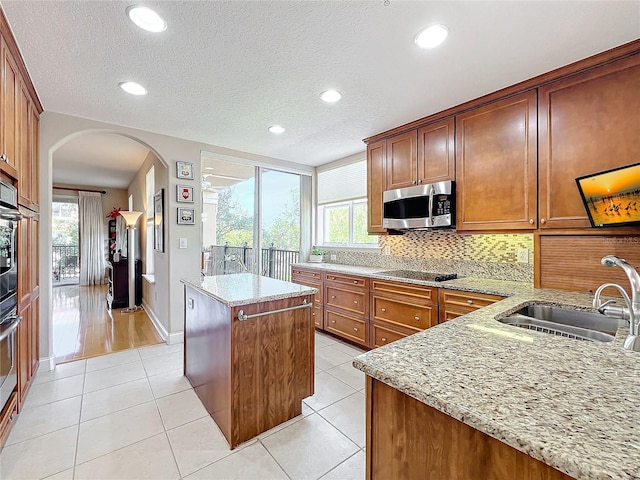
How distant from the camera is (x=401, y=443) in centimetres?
83

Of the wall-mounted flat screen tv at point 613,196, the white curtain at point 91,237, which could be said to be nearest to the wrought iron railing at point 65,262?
the white curtain at point 91,237

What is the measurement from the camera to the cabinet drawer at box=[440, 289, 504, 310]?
2.26 meters

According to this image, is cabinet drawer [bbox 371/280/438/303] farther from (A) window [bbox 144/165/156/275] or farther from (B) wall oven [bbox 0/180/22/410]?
(A) window [bbox 144/165/156/275]

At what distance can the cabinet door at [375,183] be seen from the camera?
338cm

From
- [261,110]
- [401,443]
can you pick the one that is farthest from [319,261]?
[401,443]

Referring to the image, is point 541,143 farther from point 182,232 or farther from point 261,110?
point 182,232

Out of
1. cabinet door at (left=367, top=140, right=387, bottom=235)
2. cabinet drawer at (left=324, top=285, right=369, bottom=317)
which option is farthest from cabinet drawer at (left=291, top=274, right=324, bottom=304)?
cabinet door at (left=367, top=140, right=387, bottom=235)

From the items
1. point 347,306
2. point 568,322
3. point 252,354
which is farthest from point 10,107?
point 568,322

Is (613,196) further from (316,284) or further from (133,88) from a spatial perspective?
(133,88)

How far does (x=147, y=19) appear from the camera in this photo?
5.30 feet

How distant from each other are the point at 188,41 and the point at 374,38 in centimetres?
112

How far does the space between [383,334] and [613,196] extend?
2097 millimetres

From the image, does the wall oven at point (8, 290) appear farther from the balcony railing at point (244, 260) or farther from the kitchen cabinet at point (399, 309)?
the kitchen cabinet at point (399, 309)

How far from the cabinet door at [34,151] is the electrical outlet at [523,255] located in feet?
13.8
